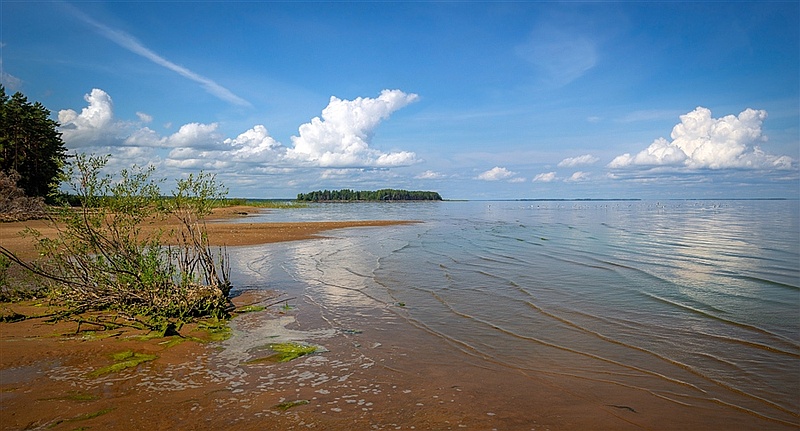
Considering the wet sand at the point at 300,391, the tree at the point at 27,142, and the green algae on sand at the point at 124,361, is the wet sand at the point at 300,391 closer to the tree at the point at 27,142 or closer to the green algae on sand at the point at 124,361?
the green algae on sand at the point at 124,361

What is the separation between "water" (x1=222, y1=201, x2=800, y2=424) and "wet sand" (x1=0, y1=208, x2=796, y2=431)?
2.07 feet

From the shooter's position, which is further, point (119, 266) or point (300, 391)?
point (119, 266)

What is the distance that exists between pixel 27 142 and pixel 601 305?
49.8m

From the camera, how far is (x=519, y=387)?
22.7 ft

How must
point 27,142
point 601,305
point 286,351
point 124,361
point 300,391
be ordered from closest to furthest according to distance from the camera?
point 300,391
point 124,361
point 286,351
point 601,305
point 27,142

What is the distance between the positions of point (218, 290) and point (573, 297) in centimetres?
934

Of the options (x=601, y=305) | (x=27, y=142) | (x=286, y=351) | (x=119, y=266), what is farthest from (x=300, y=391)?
(x=27, y=142)

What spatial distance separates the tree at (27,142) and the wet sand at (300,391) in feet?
130

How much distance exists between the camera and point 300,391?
259 inches

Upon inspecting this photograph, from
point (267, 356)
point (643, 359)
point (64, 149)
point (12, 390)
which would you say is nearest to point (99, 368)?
point (12, 390)

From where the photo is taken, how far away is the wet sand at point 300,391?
18.6ft

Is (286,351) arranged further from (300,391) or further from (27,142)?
(27,142)

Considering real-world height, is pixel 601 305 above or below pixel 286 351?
below

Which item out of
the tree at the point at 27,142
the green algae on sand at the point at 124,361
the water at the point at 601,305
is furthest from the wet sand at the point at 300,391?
the tree at the point at 27,142
